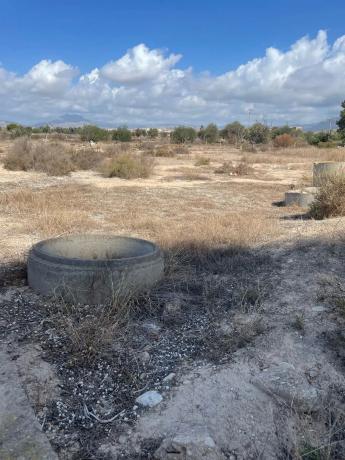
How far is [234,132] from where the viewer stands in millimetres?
73125

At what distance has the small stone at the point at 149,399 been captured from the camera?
390 cm

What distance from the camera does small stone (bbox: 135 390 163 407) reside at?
3904mm

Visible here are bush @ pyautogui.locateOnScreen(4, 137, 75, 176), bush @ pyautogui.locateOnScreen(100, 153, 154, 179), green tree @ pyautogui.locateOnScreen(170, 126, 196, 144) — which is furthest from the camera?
green tree @ pyautogui.locateOnScreen(170, 126, 196, 144)

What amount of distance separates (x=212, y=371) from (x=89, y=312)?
1.55m

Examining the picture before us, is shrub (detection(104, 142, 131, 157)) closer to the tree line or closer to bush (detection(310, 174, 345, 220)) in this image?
bush (detection(310, 174, 345, 220))

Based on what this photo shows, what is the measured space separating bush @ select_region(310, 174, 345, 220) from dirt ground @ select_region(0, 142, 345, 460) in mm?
1891

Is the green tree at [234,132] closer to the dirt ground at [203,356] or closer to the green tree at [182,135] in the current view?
the green tree at [182,135]

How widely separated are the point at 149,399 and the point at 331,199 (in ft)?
24.8

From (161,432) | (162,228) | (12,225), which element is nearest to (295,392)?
(161,432)

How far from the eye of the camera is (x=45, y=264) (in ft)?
18.5

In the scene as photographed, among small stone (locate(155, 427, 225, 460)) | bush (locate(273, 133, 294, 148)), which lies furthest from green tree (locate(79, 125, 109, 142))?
small stone (locate(155, 427, 225, 460))

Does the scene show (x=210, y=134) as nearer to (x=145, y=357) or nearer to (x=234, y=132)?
(x=234, y=132)

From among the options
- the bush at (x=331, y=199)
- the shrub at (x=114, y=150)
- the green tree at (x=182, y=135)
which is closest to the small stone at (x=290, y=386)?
the bush at (x=331, y=199)

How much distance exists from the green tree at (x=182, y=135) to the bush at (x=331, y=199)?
181 feet
